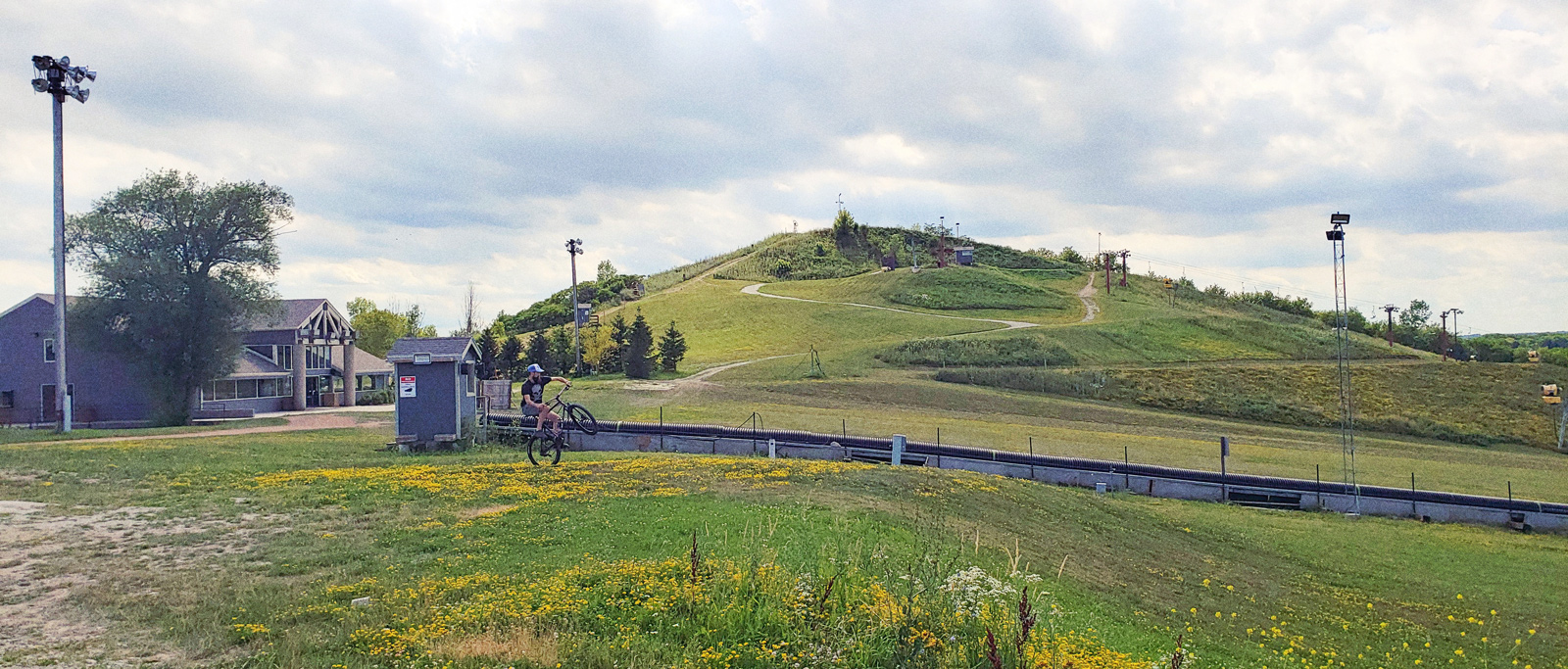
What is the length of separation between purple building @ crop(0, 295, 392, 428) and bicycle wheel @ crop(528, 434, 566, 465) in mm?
31115

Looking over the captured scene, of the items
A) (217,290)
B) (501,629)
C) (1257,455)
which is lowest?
(1257,455)

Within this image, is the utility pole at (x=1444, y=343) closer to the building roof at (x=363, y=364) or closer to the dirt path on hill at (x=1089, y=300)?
the dirt path on hill at (x=1089, y=300)

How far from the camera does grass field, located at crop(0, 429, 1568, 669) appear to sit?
27.3ft

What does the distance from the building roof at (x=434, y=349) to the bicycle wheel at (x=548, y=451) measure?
168 inches

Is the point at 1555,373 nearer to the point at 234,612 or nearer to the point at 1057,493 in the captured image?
the point at 1057,493

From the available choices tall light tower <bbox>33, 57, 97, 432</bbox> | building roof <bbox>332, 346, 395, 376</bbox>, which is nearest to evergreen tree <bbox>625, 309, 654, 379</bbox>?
building roof <bbox>332, 346, 395, 376</bbox>

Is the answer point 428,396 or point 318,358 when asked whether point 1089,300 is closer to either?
point 318,358

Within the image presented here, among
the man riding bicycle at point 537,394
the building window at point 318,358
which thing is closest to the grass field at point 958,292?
the building window at point 318,358

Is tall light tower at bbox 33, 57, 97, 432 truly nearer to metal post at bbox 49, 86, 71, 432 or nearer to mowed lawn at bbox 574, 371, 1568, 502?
metal post at bbox 49, 86, 71, 432

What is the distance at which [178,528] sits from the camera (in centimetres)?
1392

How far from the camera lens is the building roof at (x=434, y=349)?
1105 inches

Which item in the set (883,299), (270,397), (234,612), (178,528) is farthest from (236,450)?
(883,299)

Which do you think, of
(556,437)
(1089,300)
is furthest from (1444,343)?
(556,437)

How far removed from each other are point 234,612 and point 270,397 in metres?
53.9
